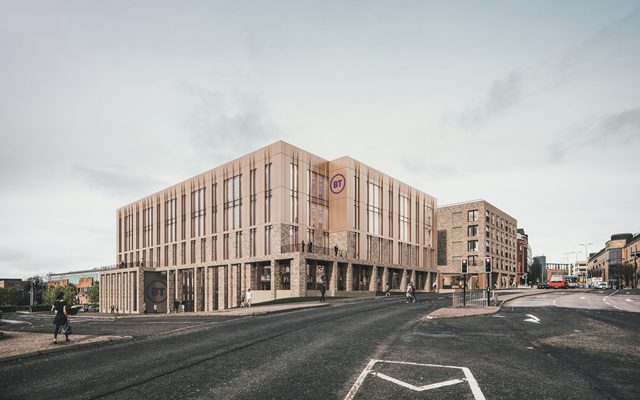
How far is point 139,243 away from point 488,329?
67.9m

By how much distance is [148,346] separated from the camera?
13.0 m

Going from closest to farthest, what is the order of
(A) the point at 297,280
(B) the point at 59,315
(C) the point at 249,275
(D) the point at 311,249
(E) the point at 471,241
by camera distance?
(B) the point at 59,315 → (A) the point at 297,280 → (D) the point at 311,249 → (C) the point at 249,275 → (E) the point at 471,241

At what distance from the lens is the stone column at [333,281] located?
A: 4503 cm

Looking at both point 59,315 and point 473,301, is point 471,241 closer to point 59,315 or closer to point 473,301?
point 473,301

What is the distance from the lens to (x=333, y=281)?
45.3 m

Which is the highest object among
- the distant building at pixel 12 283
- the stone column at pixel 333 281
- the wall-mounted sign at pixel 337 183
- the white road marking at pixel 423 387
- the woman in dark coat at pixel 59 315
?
the wall-mounted sign at pixel 337 183

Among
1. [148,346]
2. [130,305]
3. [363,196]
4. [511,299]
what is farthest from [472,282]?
[148,346]

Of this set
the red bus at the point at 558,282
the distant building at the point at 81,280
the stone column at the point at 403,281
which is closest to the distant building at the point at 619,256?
the red bus at the point at 558,282

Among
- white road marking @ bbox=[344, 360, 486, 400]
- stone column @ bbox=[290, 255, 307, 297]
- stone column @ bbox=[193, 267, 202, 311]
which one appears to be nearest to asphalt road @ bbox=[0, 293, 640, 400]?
white road marking @ bbox=[344, 360, 486, 400]

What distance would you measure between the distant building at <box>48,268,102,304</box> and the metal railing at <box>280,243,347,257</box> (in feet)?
311

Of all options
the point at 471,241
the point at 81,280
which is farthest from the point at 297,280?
the point at 81,280

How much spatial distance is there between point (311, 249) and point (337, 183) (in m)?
9.72

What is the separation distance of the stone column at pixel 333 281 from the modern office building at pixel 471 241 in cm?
4318

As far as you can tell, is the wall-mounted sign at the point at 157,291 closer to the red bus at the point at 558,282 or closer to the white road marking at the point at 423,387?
the white road marking at the point at 423,387
